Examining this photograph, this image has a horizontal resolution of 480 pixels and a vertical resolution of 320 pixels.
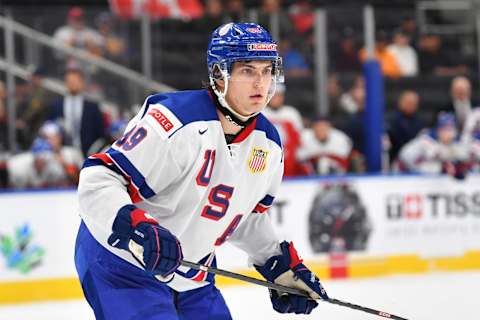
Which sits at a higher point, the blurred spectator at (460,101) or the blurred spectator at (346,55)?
the blurred spectator at (346,55)

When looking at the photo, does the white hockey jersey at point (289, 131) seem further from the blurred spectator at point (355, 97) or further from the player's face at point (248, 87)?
the player's face at point (248, 87)

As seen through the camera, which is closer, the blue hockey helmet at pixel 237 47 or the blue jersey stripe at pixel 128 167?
the blue jersey stripe at pixel 128 167

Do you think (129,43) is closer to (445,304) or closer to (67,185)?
(67,185)

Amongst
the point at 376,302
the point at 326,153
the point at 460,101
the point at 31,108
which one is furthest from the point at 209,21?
the point at 376,302

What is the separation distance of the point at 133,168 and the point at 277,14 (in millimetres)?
4866

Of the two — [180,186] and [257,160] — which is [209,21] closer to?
[257,160]

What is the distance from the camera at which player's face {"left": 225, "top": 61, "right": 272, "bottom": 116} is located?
9.62 feet

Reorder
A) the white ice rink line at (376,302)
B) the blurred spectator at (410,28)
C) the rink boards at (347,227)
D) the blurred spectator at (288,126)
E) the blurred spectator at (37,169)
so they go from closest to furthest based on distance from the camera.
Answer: the white ice rink line at (376,302), the rink boards at (347,227), the blurred spectator at (37,169), the blurred spectator at (288,126), the blurred spectator at (410,28)

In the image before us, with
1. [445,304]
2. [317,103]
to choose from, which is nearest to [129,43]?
[317,103]

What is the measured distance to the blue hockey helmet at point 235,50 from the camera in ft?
9.66

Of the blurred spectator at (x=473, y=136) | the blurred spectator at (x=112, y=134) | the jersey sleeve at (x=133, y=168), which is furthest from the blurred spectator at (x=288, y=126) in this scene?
the jersey sleeve at (x=133, y=168)

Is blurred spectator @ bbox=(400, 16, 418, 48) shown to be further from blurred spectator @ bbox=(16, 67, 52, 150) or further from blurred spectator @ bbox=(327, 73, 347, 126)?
blurred spectator @ bbox=(16, 67, 52, 150)

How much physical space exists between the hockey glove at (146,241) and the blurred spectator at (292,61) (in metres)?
4.91

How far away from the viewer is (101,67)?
7.37 meters
